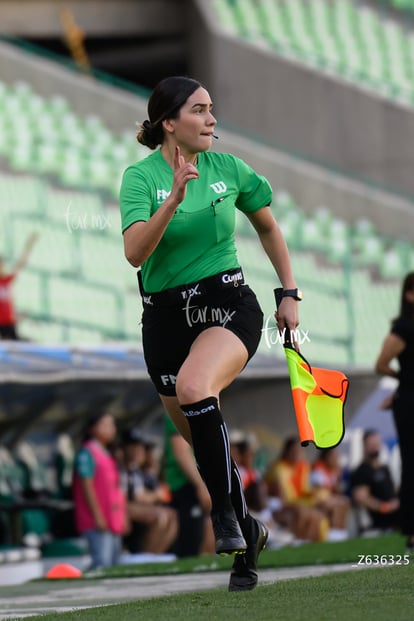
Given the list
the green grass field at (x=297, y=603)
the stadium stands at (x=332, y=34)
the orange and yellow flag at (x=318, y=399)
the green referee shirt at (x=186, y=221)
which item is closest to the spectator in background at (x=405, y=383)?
the green grass field at (x=297, y=603)

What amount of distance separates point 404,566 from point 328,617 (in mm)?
2048

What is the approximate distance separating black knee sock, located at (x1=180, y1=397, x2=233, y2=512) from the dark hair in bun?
1160mm

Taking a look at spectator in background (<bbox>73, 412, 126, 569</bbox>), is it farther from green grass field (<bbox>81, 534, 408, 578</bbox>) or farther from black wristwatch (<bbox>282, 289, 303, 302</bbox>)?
black wristwatch (<bbox>282, 289, 303, 302</bbox>)

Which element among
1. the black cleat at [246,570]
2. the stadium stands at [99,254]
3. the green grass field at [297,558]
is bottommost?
the green grass field at [297,558]

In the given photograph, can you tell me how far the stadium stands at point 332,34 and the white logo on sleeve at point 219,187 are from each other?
21.6m

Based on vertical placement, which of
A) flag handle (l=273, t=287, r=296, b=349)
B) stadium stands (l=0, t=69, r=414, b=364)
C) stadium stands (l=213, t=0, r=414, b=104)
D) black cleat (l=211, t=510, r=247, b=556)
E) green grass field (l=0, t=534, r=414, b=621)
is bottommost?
green grass field (l=0, t=534, r=414, b=621)

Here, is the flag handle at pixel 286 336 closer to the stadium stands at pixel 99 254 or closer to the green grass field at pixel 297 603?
the green grass field at pixel 297 603

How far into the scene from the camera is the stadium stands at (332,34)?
27.4 m

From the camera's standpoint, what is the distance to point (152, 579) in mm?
8242

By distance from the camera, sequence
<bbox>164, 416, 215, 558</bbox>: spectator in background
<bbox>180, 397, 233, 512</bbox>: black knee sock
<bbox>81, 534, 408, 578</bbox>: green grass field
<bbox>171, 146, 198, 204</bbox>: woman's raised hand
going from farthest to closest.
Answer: <bbox>164, 416, 215, 558</bbox>: spectator in background
<bbox>81, 534, 408, 578</bbox>: green grass field
<bbox>180, 397, 233, 512</bbox>: black knee sock
<bbox>171, 146, 198, 204</bbox>: woman's raised hand

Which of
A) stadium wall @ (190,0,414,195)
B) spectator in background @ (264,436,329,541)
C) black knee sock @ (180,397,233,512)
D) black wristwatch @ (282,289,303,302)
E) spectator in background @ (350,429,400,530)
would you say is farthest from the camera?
stadium wall @ (190,0,414,195)

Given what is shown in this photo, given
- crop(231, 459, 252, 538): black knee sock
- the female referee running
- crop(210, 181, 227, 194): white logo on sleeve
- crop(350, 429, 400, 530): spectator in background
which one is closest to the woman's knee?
the female referee running

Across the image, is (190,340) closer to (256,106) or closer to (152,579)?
(152,579)

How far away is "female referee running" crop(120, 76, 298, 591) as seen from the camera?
5.51 m
